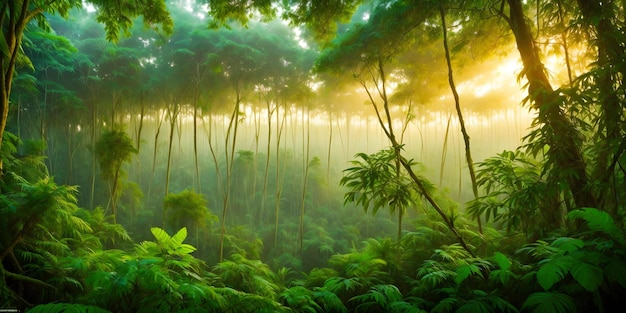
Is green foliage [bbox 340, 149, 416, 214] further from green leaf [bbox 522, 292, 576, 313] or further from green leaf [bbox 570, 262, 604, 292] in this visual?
green leaf [bbox 570, 262, 604, 292]

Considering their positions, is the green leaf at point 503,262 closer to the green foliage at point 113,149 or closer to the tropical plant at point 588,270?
the tropical plant at point 588,270

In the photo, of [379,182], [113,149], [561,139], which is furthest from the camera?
[113,149]

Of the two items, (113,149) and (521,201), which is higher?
(113,149)

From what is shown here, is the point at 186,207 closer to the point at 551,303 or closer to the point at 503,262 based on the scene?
the point at 503,262

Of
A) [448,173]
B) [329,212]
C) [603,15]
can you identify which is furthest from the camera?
[448,173]

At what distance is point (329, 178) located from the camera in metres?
18.1

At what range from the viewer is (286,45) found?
11.0 meters

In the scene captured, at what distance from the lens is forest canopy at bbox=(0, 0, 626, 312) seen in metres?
2.20

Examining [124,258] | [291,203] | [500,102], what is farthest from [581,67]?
[291,203]

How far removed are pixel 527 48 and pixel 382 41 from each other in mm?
2651

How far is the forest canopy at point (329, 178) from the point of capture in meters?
2.20

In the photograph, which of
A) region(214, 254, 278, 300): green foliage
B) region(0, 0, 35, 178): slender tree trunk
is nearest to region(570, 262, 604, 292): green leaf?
region(214, 254, 278, 300): green foliage

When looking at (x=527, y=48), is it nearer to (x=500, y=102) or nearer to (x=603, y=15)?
(x=603, y=15)

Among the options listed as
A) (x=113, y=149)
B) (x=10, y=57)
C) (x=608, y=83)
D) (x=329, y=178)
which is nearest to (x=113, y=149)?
(x=113, y=149)
